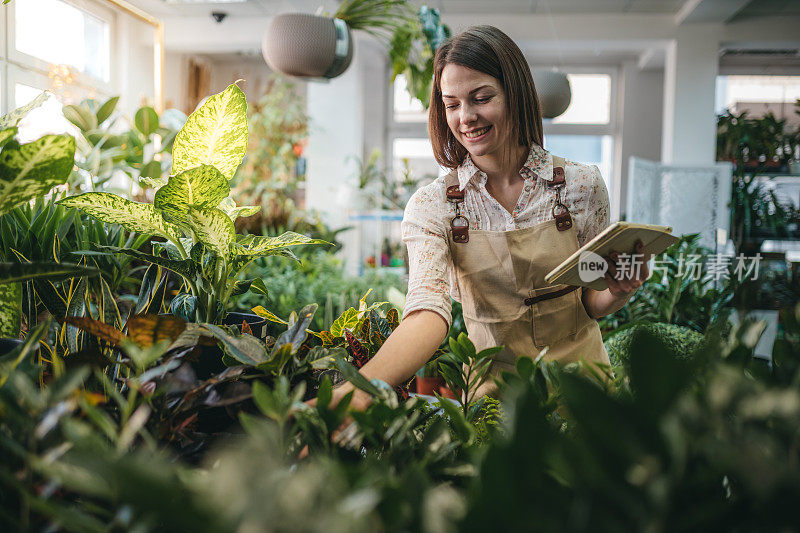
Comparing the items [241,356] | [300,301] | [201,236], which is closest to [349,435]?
[241,356]

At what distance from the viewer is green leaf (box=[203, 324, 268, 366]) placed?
23.5 inches

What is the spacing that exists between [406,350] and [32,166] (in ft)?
1.69

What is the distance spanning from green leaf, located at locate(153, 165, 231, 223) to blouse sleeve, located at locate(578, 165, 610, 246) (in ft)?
3.05

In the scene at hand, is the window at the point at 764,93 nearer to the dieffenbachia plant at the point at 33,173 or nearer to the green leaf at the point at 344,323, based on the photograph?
the green leaf at the point at 344,323

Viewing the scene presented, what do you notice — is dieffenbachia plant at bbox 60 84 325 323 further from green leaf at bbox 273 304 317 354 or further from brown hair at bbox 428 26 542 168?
brown hair at bbox 428 26 542 168

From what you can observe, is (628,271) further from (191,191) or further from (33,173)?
(33,173)

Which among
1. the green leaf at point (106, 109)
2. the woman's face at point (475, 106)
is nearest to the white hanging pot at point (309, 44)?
the green leaf at point (106, 109)

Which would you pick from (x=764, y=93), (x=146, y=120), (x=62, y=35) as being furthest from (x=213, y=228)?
(x=764, y=93)

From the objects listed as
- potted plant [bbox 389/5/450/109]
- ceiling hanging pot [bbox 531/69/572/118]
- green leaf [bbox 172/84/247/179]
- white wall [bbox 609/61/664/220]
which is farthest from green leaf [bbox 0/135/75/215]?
white wall [bbox 609/61/664/220]

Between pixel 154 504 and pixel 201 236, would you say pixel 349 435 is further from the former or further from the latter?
pixel 201 236

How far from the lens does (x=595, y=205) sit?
54.2 inches

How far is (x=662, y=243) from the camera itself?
919 mm

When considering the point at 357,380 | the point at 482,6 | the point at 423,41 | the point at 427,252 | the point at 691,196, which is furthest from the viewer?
the point at 482,6

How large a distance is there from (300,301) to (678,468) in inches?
94.5
